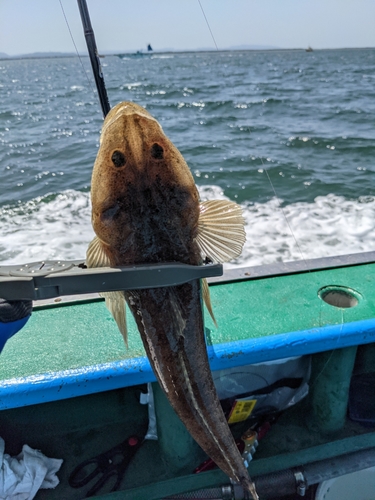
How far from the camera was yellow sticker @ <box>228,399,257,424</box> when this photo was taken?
2922 millimetres

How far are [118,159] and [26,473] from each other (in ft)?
6.73

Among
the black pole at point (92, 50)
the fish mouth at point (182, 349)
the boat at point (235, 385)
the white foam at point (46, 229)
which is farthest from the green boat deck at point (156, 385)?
the white foam at point (46, 229)

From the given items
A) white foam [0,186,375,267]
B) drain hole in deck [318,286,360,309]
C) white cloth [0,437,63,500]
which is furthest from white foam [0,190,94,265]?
drain hole in deck [318,286,360,309]

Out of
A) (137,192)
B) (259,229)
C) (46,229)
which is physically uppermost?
(137,192)

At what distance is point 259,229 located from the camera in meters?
7.20

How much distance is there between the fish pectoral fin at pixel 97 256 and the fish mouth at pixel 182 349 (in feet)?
0.61

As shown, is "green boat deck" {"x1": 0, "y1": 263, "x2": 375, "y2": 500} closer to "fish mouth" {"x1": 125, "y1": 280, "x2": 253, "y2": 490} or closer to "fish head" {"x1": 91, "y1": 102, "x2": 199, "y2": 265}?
"fish mouth" {"x1": 125, "y1": 280, "x2": 253, "y2": 490}

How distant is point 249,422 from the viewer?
3.11 meters

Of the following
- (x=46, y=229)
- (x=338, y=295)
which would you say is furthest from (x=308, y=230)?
(x=46, y=229)

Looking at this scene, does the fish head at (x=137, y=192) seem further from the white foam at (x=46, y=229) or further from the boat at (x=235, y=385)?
the white foam at (x=46, y=229)

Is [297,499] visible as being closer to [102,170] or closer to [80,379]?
[80,379]

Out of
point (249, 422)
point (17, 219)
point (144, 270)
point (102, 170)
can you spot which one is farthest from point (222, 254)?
point (17, 219)

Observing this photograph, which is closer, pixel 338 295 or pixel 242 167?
pixel 338 295

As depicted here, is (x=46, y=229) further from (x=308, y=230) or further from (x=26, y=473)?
(x=26, y=473)
